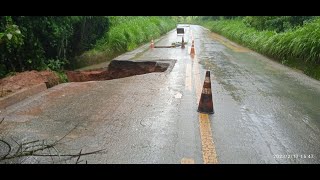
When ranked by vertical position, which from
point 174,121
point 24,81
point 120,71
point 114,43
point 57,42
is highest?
point 57,42

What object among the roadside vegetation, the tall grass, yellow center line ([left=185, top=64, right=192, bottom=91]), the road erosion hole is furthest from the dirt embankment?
the tall grass

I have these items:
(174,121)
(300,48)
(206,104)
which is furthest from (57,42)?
(300,48)

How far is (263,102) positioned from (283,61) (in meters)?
7.01

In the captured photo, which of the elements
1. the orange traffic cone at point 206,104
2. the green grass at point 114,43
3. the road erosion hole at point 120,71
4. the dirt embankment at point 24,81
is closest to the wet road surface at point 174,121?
the orange traffic cone at point 206,104

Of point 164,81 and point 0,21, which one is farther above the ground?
point 0,21

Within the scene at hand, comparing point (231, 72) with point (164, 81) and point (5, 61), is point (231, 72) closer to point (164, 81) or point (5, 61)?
point (164, 81)

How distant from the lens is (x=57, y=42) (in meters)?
13.1

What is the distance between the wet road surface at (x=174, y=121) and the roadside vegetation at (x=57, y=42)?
2.08 m

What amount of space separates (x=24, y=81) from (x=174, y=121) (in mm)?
4506

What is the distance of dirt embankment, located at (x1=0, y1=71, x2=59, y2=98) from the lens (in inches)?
300

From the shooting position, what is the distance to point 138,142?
15.7 ft

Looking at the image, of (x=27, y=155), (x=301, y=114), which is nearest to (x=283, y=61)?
(x=301, y=114)
